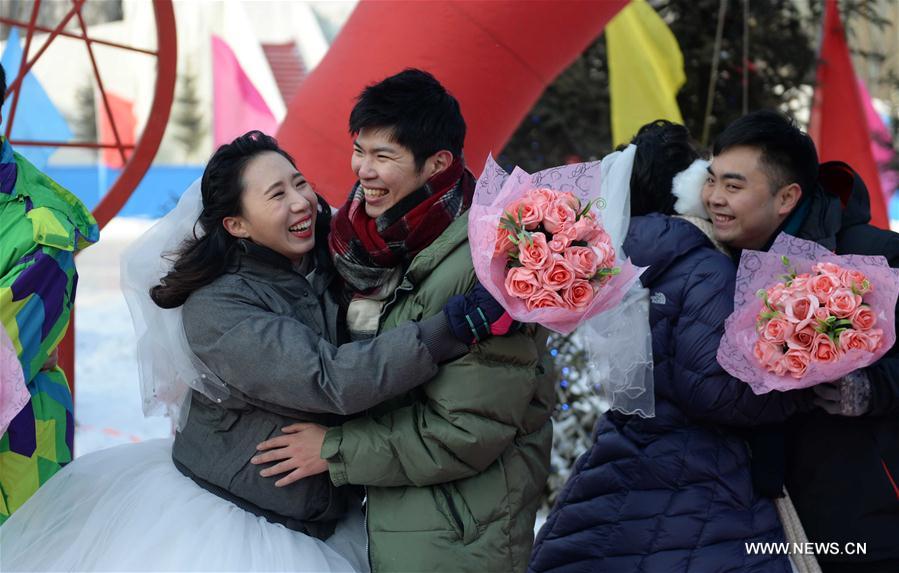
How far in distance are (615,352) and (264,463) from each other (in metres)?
0.89

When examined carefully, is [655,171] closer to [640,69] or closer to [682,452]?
[682,452]

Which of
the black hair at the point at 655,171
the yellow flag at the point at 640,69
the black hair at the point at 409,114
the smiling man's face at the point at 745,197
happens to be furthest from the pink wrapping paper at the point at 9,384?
the yellow flag at the point at 640,69

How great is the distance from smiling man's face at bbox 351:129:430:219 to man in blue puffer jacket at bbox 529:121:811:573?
629 millimetres

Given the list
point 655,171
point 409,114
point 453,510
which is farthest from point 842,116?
point 453,510

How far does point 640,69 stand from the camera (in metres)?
5.38

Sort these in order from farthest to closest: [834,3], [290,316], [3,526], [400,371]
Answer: [834,3]
[3,526]
[290,316]
[400,371]

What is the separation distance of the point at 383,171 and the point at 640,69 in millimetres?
Result: 3363

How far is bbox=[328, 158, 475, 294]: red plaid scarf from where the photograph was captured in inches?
91.3

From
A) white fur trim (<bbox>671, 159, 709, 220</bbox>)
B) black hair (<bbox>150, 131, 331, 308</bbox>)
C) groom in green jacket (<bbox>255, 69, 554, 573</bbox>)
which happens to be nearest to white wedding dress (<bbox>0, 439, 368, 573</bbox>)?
groom in green jacket (<bbox>255, 69, 554, 573</bbox>)

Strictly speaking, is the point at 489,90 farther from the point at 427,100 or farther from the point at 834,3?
the point at 834,3

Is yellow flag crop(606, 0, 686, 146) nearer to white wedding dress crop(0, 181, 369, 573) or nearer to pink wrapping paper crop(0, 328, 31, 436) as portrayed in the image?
white wedding dress crop(0, 181, 369, 573)

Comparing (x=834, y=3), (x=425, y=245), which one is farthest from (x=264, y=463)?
(x=834, y=3)

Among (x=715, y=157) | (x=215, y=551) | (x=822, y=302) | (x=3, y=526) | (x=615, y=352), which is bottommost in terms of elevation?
(x=3, y=526)

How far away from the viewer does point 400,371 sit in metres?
2.16
